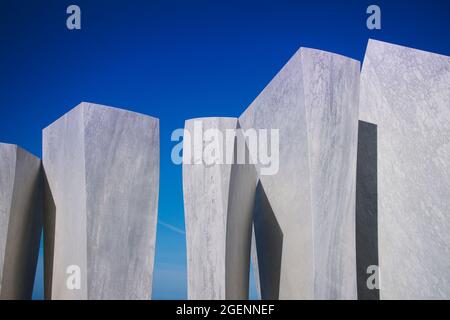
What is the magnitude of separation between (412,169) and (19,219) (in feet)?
24.9

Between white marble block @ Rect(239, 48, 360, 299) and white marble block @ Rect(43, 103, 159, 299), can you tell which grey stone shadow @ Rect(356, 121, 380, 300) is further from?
white marble block @ Rect(43, 103, 159, 299)

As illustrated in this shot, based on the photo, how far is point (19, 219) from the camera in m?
9.05

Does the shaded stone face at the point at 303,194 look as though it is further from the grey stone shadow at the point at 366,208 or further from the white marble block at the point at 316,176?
the grey stone shadow at the point at 366,208

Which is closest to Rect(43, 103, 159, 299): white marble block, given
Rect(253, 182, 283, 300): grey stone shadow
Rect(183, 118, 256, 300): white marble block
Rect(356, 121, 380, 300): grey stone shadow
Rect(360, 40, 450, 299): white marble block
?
Rect(183, 118, 256, 300): white marble block

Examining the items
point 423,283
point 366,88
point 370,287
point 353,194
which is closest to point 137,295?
point 353,194

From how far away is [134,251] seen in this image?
8.21 metres

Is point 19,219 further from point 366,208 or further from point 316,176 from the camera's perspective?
point 366,208

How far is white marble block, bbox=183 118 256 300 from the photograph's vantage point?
745cm

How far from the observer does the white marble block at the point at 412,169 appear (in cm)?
872

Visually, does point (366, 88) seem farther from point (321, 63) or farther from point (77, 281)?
point (77, 281)

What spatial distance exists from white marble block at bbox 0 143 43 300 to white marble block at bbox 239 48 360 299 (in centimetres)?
481
